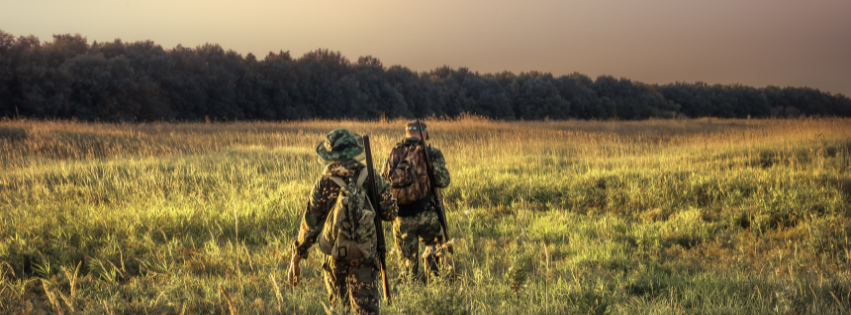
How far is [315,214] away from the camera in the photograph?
314 centimetres

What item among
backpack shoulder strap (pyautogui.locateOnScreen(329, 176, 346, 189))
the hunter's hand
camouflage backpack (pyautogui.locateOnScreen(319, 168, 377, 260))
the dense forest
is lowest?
the hunter's hand

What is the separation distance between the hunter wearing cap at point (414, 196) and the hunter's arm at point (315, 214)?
1.40 m

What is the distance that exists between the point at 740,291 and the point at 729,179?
6.65m

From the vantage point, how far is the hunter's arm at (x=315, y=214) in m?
3.09

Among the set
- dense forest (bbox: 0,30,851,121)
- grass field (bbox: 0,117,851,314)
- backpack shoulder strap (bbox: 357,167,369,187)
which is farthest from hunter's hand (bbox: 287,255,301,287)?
dense forest (bbox: 0,30,851,121)

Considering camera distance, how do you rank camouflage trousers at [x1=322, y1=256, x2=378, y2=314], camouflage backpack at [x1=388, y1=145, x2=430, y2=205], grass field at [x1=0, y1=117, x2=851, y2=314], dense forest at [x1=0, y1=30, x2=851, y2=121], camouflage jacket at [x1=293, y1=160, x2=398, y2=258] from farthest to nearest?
dense forest at [x1=0, y1=30, x2=851, y2=121]
camouflage backpack at [x1=388, y1=145, x2=430, y2=205]
grass field at [x1=0, y1=117, x2=851, y2=314]
camouflage trousers at [x1=322, y1=256, x2=378, y2=314]
camouflage jacket at [x1=293, y1=160, x2=398, y2=258]

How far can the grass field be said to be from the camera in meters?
3.89

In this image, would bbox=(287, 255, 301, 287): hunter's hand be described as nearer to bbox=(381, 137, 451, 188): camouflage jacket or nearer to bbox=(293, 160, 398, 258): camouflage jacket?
bbox=(293, 160, 398, 258): camouflage jacket

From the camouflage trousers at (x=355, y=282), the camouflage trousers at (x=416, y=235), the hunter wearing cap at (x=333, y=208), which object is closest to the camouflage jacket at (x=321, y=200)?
the hunter wearing cap at (x=333, y=208)

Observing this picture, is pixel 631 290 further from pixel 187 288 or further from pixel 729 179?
pixel 729 179

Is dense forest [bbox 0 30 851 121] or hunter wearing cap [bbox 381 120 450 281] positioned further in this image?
dense forest [bbox 0 30 851 121]

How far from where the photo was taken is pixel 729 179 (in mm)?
9531

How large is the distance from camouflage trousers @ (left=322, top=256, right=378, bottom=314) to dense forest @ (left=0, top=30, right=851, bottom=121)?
3882cm

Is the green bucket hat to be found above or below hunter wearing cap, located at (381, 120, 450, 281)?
above
